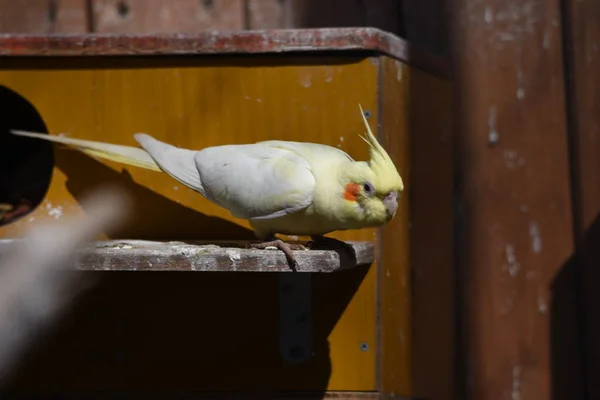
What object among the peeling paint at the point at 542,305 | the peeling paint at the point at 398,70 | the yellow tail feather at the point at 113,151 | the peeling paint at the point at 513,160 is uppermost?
the peeling paint at the point at 398,70

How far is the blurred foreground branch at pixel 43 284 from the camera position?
204 cm

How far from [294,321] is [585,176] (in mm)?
807

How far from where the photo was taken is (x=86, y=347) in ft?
7.08

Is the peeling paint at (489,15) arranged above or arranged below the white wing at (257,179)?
above

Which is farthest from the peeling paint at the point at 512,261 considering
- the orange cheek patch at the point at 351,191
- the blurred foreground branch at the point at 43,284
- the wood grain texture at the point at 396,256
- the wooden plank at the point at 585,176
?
the blurred foreground branch at the point at 43,284

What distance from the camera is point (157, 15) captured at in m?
2.62

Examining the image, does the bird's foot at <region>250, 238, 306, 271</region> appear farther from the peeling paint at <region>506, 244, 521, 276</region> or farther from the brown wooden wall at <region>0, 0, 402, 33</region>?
the brown wooden wall at <region>0, 0, 402, 33</region>

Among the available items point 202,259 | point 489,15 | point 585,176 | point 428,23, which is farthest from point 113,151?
point 585,176

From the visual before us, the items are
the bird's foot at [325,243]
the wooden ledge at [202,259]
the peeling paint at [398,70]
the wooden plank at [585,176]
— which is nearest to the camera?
the wooden ledge at [202,259]

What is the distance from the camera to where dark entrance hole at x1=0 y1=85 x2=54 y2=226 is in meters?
2.41

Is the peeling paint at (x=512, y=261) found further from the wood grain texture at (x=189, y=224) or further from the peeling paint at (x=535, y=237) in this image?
the wood grain texture at (x=189, y=224)

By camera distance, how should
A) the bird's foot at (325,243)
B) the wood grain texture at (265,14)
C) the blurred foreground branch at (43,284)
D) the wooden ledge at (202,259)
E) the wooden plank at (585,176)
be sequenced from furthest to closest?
1. the wood grain texture at (265,14)
2. the wooden plank at (585,176)
3. the blurred foreground branch at (43,284)
4. the bird's foot at (325,243)
5. the wooden ledge at (202,259)

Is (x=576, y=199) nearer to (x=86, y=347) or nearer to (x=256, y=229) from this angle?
(x=256, y=229)

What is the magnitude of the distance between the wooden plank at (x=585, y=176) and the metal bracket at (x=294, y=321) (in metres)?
0.68
